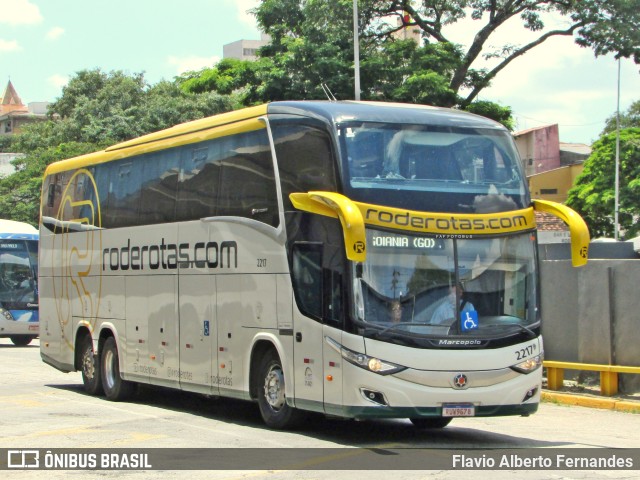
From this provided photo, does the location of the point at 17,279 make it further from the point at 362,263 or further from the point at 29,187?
the point at 29,187

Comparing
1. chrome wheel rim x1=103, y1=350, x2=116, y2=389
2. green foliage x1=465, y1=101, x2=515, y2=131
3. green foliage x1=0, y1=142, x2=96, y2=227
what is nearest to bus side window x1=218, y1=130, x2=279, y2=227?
chrome wheel rim x1=103, y1=350, x2=116, y2=389

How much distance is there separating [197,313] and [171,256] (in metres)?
1.13

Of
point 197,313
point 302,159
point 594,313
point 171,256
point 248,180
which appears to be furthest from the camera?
point 594,313

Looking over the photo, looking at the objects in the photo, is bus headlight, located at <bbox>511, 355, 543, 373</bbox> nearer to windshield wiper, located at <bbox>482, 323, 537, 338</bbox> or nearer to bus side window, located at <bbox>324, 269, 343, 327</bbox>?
windshield wiper, located at <bbox>482, 323, 537, 338</bbox>

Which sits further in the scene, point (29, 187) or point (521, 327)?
point (29, 187)

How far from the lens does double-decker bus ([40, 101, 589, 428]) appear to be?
455 inches

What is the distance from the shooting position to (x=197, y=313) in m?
15.1

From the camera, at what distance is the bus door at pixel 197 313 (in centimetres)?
1465

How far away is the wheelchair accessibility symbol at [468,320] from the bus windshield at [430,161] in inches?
47.2

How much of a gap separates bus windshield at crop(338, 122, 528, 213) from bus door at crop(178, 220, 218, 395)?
11.2 ft

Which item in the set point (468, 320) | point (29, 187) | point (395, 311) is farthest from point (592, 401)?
point (29, 187)

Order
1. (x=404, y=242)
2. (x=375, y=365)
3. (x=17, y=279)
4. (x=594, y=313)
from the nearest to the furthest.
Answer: (x=375, y=365) → (x=404, y=242) → (x=594, y=313) → (x=17, y=279)

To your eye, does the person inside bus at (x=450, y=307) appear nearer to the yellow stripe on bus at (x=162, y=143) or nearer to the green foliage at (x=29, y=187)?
the yellow stripe on bus at (x=162, y=143)

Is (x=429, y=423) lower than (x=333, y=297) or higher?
lower
